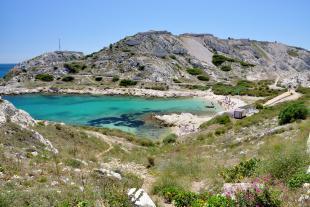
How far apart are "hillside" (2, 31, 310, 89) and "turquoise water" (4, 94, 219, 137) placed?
541 inches

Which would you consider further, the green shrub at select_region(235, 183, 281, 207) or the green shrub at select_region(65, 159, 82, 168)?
the green shrub at select_region(65, 159, 82, 168)

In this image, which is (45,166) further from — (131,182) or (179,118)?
(179,118)

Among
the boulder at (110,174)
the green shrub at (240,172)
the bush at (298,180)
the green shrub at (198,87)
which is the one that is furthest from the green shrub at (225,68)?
the bush at (298,180)

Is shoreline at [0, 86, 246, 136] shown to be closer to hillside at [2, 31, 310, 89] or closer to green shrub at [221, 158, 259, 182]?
hillside at [2, 31, 310, 89]

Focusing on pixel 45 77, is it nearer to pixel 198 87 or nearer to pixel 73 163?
pixel 198 87

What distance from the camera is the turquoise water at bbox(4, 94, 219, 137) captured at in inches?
1881

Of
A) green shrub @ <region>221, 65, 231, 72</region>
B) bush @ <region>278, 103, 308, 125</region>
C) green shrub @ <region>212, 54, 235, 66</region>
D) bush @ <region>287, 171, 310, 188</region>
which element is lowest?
bush @ <region>287, 171, 310, 188</region>

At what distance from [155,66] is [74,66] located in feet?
84.9

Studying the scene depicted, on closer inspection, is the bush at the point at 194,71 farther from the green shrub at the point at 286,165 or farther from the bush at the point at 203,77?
the green shrub at the point at 286,165

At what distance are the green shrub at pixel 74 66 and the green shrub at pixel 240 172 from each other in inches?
3689

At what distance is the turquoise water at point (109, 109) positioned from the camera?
47.8 m

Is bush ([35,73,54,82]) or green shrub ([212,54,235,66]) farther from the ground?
green shrub ([212,54,235,66])

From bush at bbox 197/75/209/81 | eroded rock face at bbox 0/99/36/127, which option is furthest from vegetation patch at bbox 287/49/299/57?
eroded rock face at bbox 0/99/36/127

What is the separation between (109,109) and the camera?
61.9 m
